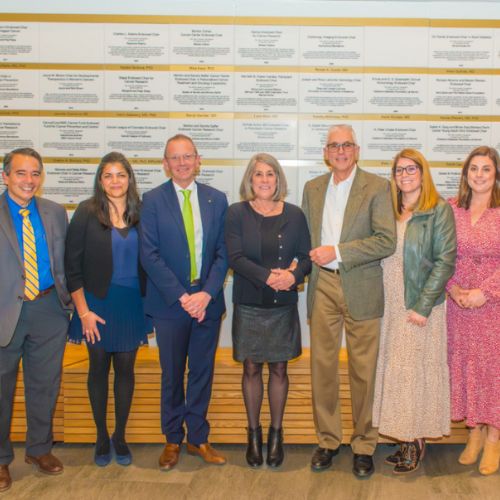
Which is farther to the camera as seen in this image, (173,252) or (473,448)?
(473,448)

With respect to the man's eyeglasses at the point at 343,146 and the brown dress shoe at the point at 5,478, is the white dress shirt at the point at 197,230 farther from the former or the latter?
the brown dress shoe at the point at 5,478

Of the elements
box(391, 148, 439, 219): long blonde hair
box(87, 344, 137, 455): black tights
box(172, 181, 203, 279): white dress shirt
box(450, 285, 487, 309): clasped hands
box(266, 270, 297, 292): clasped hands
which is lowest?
box(87, 344, 137, 455): black tights

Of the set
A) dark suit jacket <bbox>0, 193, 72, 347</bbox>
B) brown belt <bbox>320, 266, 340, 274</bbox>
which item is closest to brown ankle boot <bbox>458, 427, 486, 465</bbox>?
brown belt <bbox>320, 266, 340, 274</bbox>

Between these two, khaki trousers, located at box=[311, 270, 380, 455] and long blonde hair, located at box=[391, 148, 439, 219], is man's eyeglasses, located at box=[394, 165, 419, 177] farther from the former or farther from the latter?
khaki trousers, located at box=[311, 270, 380, 455]

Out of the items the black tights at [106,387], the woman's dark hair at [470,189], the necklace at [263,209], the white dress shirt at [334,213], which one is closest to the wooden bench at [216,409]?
the black tights at [106,387]

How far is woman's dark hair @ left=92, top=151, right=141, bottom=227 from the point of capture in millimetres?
3156

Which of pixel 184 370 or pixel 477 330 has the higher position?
pixel 477 330

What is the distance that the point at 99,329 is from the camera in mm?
3172

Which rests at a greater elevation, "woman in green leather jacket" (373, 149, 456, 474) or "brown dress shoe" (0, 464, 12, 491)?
"woman in green leather jacket" (373, 149, 456, 474)

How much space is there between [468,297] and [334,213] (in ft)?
2.87

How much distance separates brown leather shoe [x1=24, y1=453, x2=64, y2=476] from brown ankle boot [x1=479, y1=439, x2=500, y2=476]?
2411mm

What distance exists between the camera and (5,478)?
10.2ft

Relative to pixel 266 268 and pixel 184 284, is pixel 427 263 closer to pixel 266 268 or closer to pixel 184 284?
pixel 266 268

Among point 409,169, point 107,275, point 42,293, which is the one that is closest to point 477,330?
point 409,169
